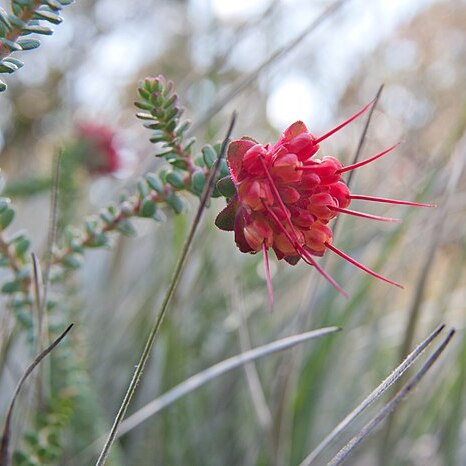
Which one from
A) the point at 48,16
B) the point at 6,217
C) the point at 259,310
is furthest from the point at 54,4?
the point at 259,310

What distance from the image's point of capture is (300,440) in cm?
60

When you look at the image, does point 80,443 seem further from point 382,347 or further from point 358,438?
point 382,347

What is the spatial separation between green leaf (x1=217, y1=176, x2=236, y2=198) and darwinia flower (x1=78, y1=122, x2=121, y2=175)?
0.64 metres

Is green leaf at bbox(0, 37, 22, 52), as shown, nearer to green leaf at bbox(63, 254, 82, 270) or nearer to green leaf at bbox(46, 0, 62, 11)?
green leaf at bbox(46, 0, 62, 11)

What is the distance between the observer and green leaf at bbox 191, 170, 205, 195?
267mm

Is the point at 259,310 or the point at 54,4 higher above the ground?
the point at 54,4

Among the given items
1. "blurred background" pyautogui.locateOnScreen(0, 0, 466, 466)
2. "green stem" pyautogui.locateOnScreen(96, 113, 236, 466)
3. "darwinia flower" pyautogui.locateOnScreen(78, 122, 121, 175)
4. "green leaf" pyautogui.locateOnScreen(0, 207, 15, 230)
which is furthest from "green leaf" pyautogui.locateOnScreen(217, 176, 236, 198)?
"darwinia flower" pyautogui.locateOnScreen(78, 122, 121, 175)

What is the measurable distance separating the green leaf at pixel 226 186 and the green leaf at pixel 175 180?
0.15 feet

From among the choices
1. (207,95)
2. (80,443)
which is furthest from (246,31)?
(80,443)

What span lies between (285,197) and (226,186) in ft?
0.08

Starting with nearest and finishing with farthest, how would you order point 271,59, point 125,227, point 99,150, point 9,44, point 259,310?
point 9,44, point 125,227, point 271,59, point 259,310, point 99,150

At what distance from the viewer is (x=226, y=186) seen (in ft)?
0.79

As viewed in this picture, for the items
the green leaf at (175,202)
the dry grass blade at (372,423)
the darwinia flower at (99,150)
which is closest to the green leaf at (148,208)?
the green leaf at (175,202)

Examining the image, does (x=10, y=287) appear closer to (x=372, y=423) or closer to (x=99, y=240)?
(x=99, y=240)
